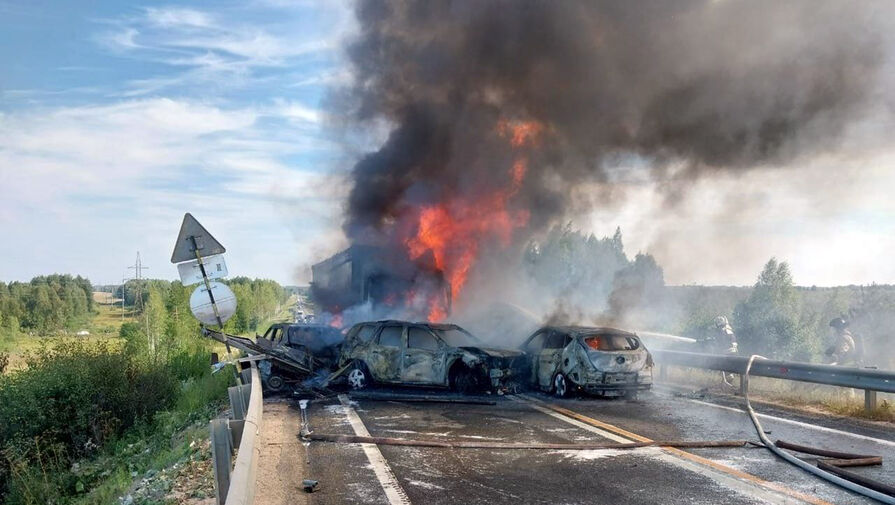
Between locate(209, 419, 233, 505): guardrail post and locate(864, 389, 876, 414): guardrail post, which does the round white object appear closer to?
locate(209, 419, 233, 505): guardrail post

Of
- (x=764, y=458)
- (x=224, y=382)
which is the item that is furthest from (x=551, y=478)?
(x=224, y=382)

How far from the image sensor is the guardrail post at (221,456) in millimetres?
5137

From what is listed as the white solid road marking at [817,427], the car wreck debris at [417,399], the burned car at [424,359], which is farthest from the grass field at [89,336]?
Result: the white solid road marking at [817,427]

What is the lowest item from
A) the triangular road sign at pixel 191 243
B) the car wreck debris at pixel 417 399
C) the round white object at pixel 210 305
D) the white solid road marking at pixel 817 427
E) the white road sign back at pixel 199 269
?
the car wreck debris at pixel 417 399

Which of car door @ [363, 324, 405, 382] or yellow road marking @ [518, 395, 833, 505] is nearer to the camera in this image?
yellow road marking @ [518, 395, 833, 505]

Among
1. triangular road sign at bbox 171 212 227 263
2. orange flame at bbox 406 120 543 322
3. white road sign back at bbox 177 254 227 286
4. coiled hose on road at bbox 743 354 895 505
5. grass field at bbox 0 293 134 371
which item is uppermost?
orange flame at bbox 406 120 543 322

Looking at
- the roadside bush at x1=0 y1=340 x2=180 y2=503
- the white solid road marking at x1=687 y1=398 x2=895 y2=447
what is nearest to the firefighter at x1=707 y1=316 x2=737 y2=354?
the white solid road marking at x1=687 y1=398 x2=895 y2=447

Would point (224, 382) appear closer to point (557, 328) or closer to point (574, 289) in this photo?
point (557, 328)

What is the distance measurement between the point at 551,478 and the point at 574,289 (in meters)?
21.7

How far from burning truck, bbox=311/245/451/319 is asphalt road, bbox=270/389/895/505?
11324 mm

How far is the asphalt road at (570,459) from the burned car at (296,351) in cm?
263

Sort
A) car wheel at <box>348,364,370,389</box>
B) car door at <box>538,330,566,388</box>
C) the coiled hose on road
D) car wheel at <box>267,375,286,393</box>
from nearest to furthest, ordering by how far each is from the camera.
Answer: the coiled hose on road, car door at <box>538,330,566,388</box>, car wheel at <box>267,375,286,393</box>, car wheel at <box>348,364,370,389</box>

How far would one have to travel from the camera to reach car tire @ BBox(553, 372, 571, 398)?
43.3ft

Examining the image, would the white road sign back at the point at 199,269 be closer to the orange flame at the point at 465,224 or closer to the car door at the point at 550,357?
the car door at the point at 550,357
